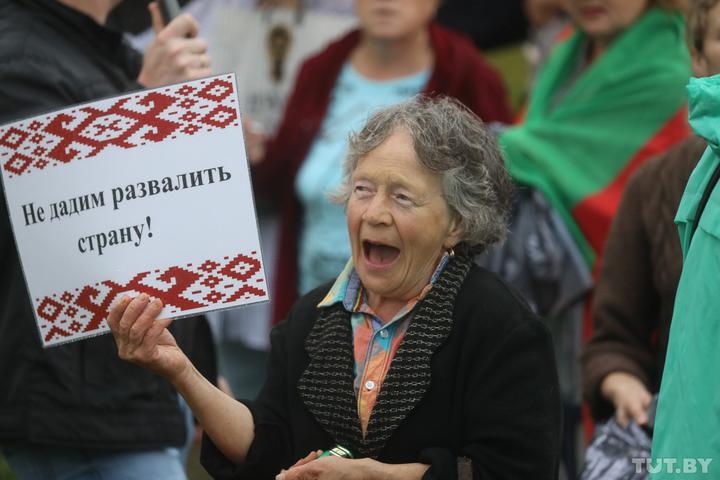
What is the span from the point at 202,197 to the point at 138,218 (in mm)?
159

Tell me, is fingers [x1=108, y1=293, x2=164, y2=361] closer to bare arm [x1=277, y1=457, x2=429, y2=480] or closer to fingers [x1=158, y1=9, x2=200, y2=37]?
bare arm [x1=277, y1=457, x2=429, y2=480]

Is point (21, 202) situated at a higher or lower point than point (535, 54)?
higher

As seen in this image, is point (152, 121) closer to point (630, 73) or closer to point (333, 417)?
point (333, 417)

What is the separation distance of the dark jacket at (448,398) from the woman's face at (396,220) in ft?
0.26

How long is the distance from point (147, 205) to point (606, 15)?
2603 millimetres

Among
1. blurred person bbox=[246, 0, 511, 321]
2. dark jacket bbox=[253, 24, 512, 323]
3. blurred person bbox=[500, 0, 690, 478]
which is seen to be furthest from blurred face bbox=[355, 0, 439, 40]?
blurred person bbox=[500, 0, 690, 478]

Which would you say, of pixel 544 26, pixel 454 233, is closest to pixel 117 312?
pixel 454 233

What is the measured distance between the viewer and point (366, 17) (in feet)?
17.8

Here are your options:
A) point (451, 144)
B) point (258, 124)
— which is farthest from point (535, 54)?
point (451, 144)

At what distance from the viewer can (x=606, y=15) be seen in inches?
206

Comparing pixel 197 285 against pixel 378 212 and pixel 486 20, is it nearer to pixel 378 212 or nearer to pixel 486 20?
pixel 378 212

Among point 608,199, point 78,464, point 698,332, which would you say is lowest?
point 78,464

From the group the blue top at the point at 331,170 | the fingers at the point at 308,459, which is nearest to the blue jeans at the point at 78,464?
the fingers at the point at 308,459

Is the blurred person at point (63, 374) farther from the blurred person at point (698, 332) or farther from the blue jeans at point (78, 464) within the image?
the blurred person at point (698, 332)
